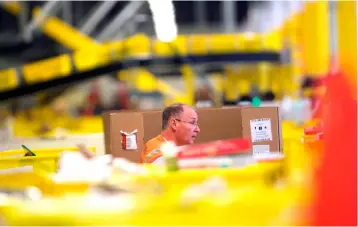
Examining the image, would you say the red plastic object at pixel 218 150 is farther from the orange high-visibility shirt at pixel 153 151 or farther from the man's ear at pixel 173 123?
the man's ear at pixel 173 123

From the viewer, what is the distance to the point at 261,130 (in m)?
4.42

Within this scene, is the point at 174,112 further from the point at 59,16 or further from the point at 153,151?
the point at 59,16

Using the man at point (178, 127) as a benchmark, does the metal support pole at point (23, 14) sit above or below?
above

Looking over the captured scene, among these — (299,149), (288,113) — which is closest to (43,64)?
(288,113)

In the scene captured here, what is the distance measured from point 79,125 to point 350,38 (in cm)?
797

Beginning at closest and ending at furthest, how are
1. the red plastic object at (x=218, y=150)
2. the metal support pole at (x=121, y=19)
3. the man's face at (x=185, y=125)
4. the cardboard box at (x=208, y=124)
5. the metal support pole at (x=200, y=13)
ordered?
the red plastic object at (x=218, y=150)
the man's face at (x=185, y=125)
the cardboard box at (x=208, y=124)
the metal support pole at (x=121, y=19)
the metal support pole at (x=200, y=13)

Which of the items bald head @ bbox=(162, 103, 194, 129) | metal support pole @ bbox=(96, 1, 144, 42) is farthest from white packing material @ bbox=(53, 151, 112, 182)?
metal support pole @ bbox=(96, 1, 144, 42)

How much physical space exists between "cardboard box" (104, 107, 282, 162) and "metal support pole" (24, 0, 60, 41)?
Result: 771 cm

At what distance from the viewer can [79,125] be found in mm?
11633

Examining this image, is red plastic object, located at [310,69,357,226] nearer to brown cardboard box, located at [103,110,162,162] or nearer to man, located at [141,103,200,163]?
man, located at [141,103,200,163]

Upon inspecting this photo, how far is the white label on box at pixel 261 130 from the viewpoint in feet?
14.3

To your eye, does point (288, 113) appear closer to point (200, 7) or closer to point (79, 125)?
point (79, 125)

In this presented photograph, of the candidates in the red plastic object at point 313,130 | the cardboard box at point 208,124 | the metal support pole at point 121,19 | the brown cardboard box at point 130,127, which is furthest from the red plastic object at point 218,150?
the metal support pole at point 121,19

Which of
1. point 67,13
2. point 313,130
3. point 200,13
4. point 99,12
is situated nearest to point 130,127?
point 313,130
